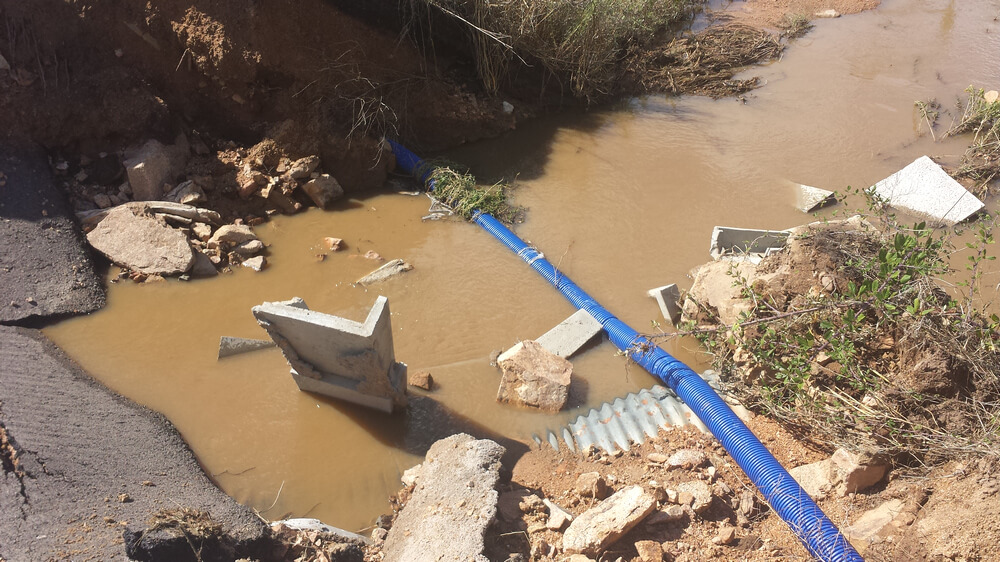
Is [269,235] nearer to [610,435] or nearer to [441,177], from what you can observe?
[441,177]

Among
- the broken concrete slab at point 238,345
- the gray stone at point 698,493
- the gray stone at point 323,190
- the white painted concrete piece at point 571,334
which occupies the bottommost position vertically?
the gray stone at point 698,493

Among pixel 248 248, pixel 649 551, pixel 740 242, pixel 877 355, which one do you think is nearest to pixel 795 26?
pixel 740 242

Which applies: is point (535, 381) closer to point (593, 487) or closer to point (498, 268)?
point (593, 487)

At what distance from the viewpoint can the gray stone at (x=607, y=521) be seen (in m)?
3.46

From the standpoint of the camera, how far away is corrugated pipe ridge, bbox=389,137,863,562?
3.63 metres

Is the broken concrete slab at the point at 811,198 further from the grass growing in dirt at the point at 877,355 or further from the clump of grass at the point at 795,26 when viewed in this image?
the clump of grass at the point at 795,26

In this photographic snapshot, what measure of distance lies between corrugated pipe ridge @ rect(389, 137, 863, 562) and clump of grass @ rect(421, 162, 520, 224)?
673 millimetres

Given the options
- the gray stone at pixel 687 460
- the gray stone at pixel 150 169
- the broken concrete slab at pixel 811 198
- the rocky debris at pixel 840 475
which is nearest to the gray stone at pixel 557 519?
the gray stone at pixel 687 460

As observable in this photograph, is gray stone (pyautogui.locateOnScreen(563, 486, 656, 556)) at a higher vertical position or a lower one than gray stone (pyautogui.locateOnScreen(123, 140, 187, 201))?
lower

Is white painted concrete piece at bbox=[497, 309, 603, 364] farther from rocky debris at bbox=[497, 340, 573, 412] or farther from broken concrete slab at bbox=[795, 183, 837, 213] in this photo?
broken concrete slab at bbox=[795, 183, 837, 213]

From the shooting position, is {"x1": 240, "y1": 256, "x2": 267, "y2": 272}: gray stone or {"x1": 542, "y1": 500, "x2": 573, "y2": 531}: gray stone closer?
{"x1": 542, "y1": 500, "x2": 573, "y2": 531}: gray stone

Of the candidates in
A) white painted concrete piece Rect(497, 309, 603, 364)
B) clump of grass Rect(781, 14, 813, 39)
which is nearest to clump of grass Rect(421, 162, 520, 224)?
white painted concrete piece Rect(497, 309, 603, 364)

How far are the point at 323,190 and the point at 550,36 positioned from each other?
11.7ft

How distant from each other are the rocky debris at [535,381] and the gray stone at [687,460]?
97cm
